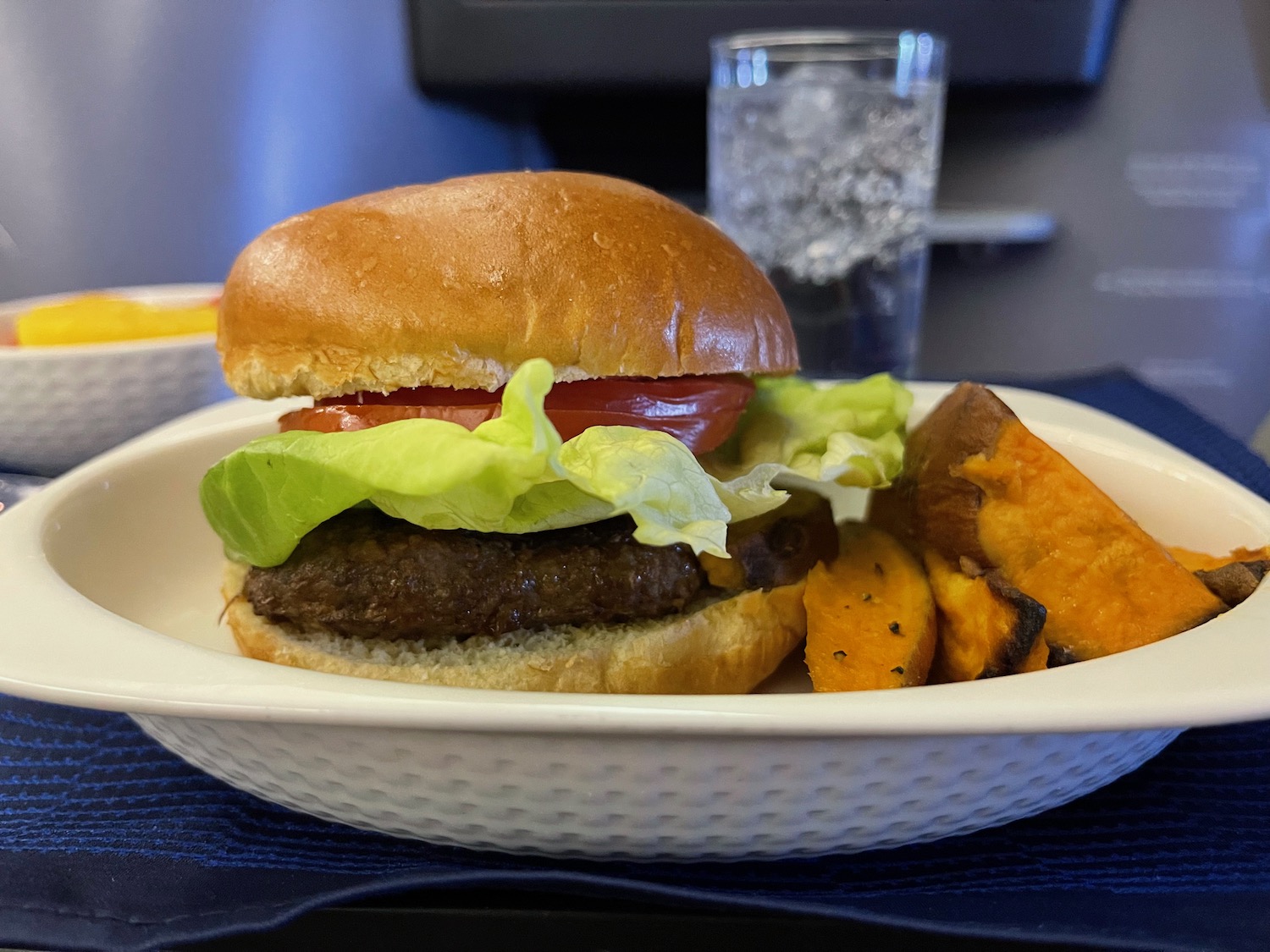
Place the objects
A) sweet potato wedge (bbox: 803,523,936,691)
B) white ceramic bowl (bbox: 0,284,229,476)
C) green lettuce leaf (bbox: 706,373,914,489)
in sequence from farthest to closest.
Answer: white ceramic bowl (bbox: 0,284,229,476)
green lettuce leaf (bbox: 706,373,914,489)
sweet potato wedge (bbox: 803,523,936,691)

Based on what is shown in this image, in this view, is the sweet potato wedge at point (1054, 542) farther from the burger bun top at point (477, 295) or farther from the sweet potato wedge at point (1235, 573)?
the burger bun top at point (477, 295)

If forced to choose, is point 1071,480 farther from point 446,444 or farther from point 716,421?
point 446,444

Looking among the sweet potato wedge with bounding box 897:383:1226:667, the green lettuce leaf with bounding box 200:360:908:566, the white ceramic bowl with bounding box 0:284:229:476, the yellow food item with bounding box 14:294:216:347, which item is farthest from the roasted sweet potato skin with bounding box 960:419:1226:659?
the yellow food item with bounding box 14:294:216:347

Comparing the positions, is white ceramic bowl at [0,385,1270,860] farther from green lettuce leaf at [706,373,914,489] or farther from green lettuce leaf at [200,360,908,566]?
green lettuce leaf at [706,373,914,489]

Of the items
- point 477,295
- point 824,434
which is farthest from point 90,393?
point 824,434

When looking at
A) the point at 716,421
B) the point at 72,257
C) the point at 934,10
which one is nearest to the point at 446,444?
the point at 716,421
